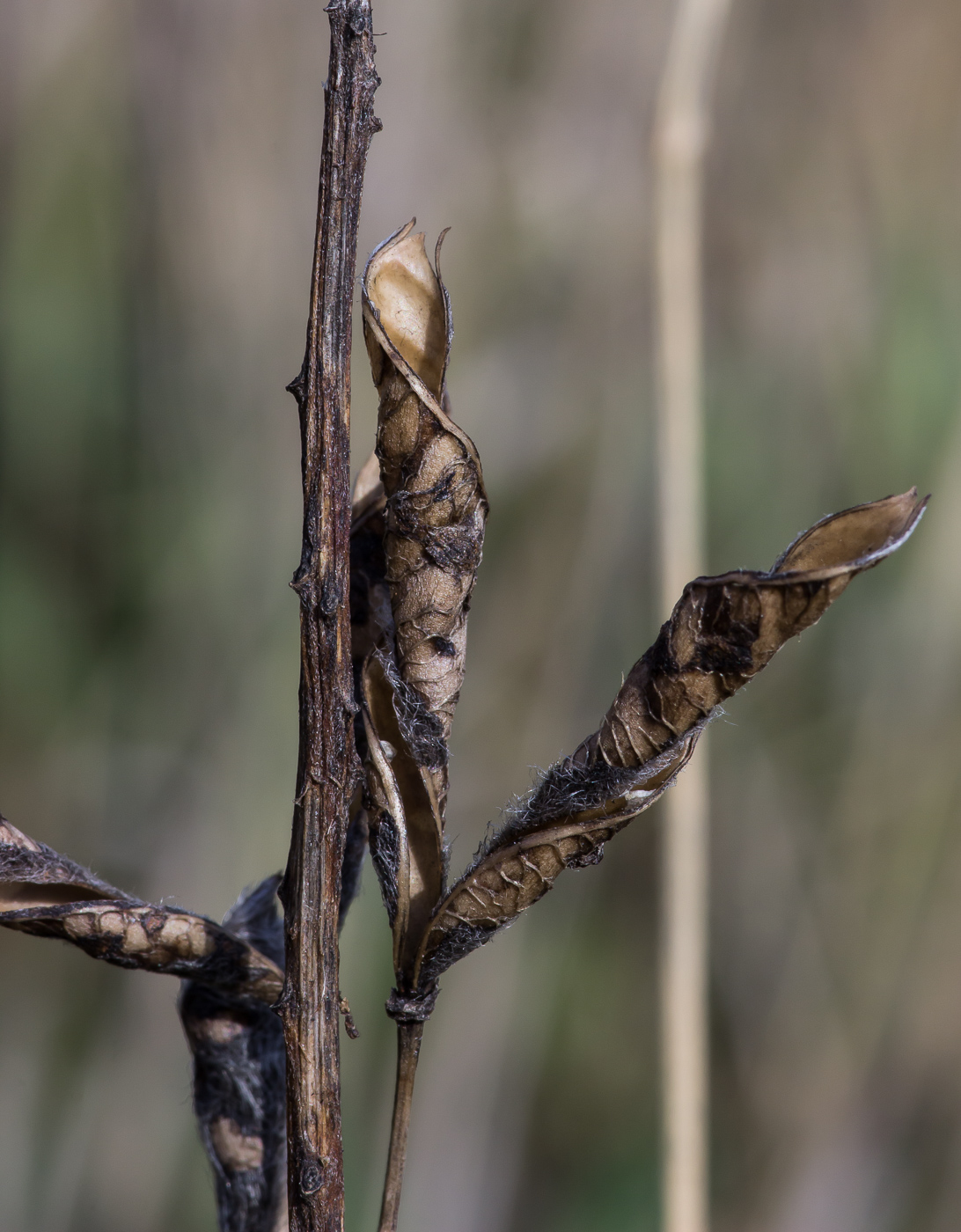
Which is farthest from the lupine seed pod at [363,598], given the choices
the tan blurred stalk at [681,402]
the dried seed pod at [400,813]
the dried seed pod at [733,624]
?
the tan blurred stalk at [681,402]

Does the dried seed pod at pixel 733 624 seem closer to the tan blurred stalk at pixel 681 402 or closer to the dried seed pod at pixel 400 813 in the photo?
the dried seed pod at pixel 400 813

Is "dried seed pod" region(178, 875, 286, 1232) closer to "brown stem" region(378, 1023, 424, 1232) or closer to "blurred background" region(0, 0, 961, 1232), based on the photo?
"brown stem" region(378, 1023, 424, 1232)

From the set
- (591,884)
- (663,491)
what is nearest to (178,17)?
(663,491)

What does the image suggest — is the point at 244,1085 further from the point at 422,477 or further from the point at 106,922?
the point at 422,477

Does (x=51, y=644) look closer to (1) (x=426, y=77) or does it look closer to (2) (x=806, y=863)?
(1) (x=426, y=77)

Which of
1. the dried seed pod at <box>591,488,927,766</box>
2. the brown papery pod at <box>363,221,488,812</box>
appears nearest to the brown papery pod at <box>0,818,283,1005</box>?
the brown papery pod at <box>363,221,488,812</box>
